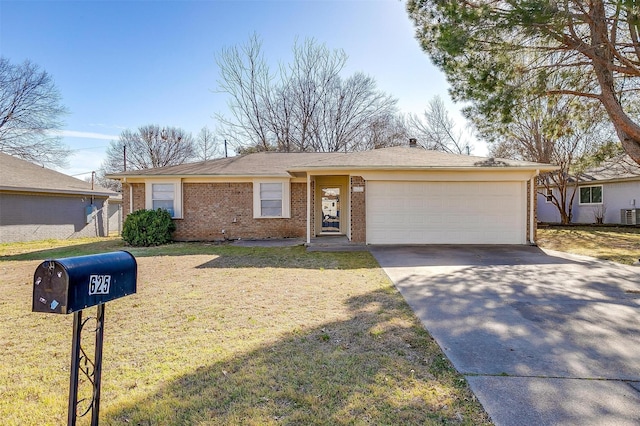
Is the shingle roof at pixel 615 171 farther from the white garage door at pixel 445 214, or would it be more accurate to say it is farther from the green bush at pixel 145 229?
the green bush at pixel 145 229

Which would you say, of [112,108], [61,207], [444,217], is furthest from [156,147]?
[444,217]

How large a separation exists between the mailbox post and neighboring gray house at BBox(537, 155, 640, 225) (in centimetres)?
2130

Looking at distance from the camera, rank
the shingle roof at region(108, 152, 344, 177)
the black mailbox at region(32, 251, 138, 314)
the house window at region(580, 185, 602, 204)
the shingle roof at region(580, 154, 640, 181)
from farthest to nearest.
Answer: the house window at region(580, 185, 602, 204) < the shingle roof at region(580, 154, 640, 181) < the shingle roof at region(108, 152, 344, 177) < the black mailbox at region(32, 251, 138, 314)

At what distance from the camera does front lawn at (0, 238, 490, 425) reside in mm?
2355

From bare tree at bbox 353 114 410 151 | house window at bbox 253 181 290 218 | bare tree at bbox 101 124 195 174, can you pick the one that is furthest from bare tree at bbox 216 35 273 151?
house window at bbox 253 181 290 218

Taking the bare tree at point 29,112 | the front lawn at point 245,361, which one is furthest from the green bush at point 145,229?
the bare tree at point 29,112

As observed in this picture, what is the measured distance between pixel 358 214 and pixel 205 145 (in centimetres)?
2956

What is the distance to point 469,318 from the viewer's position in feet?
14.2

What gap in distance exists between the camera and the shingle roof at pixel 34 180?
13.8 meters

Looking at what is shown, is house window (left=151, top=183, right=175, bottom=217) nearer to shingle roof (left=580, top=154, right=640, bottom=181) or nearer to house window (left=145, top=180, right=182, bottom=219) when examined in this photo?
house window (left=145, top=180, right=182, bottom=219)

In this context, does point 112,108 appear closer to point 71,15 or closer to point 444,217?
point 71,15

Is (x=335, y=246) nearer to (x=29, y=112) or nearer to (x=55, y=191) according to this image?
(x=55, y=191)

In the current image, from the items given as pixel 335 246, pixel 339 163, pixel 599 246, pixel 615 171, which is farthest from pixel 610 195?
pixel 335 246

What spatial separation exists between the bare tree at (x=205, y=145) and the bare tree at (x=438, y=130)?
20.2 metres
